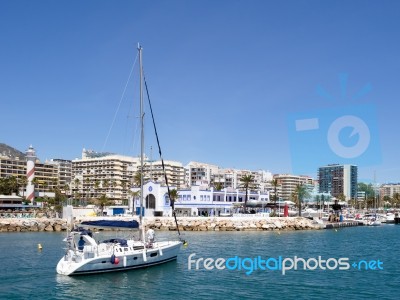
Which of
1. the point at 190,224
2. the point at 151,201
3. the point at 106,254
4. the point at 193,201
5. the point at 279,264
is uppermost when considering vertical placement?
the point at 106,254

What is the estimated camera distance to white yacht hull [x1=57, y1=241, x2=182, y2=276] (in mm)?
34125

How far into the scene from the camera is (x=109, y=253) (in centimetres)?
3575

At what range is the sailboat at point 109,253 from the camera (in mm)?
34406

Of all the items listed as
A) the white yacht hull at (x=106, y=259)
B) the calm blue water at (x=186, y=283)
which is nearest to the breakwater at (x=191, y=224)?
the calm blue water at (x=186, y=283)

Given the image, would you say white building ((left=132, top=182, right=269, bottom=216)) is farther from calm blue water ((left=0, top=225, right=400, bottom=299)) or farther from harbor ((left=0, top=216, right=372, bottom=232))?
calm blue water ((left=0, top=225, right=400, bottom=299))

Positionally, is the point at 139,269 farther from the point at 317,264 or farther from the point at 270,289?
the point at 317,264

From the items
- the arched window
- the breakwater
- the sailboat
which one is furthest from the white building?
the sailboat

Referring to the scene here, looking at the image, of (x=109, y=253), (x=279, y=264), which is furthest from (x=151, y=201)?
(x=109, y=253)

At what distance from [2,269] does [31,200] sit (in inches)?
4579

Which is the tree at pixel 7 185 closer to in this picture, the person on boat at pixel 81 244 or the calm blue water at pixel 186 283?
the calm blue water at pixel 186 283

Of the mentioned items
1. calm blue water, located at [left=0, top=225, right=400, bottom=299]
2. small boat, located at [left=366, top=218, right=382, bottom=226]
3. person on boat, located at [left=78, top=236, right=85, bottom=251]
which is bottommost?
small boat, located at [left=366, top=218, right=382, bottom=226]

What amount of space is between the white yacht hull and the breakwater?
46.9m

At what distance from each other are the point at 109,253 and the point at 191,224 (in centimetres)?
5343

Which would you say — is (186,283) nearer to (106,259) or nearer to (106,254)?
(106,259)
